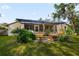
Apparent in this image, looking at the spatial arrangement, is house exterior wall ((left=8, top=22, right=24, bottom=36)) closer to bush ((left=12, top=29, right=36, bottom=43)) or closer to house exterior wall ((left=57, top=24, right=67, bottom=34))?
bush ((left=12, top=29, right=36, bottom=43))

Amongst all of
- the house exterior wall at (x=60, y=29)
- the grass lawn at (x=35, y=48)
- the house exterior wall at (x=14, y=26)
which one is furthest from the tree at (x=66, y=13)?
the house exterior wall at (x=14, y=26)

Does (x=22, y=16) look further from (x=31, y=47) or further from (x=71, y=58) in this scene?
(x=71, y=58)

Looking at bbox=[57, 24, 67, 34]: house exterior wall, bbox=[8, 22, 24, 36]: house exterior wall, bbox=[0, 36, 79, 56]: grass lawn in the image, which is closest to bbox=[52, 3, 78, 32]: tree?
bbox=[57, 24, 67, 34]: house exterior wall

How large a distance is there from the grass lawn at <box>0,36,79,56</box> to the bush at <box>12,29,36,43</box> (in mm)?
36

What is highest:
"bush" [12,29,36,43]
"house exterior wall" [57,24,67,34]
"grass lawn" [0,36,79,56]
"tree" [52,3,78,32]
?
"tree" [52,3,78,32]

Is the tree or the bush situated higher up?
the tree

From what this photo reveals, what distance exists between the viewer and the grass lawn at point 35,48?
2.41 metres

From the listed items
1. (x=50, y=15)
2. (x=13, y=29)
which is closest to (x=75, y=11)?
(x=50, y=15)

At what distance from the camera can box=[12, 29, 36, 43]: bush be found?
2436 mm

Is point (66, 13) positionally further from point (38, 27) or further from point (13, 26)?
point (13, 26)

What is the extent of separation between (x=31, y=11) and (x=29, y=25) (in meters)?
0.13

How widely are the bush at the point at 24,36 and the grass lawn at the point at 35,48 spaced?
4 cm

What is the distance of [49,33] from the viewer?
245 centimetres

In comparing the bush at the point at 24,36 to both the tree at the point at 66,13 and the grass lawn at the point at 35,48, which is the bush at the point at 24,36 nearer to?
the grass lawn at the point at 35,48
